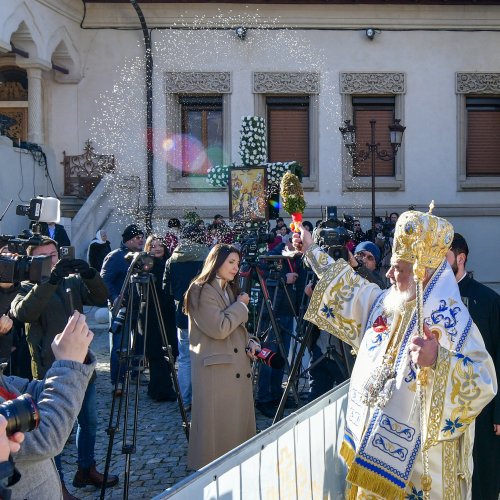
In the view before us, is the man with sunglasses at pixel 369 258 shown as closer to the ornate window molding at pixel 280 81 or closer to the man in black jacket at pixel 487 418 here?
the man in black jacket at pixel 487 418

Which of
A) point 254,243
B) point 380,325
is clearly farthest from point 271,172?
point 380,325

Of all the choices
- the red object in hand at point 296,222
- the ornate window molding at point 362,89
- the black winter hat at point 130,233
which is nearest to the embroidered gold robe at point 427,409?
the red object in hand at point 296,222

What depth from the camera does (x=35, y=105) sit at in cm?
1694

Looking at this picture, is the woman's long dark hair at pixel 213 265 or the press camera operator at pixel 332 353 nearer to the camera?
the woman's long dark hair at pixel 213 265

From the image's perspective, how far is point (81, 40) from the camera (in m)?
17.5

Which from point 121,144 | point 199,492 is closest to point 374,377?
point 199,492

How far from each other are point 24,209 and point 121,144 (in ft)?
40.4

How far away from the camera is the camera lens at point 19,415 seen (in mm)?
2008

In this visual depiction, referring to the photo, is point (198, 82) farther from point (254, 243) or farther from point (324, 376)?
point (324, 376)

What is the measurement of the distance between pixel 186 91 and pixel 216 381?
513 inches

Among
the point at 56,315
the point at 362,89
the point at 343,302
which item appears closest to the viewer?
the point at 343,302

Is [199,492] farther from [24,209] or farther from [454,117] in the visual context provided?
[454,117]

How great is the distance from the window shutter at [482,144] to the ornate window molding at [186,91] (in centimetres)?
585

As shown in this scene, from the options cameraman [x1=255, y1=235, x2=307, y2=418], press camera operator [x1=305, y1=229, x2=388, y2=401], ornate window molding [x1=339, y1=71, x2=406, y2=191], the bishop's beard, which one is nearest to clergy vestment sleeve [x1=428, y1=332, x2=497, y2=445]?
the bishop's beard
